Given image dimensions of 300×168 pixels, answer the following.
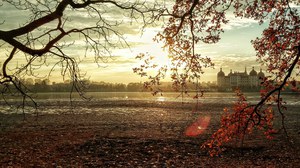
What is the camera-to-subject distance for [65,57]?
33.5 ft

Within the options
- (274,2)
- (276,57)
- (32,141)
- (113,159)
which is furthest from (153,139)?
(274,2)

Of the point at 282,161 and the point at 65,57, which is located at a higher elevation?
the point at 65,57

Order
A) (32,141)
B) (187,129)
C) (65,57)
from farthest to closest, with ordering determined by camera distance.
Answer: (187,129) < (32,141) < (65,57)

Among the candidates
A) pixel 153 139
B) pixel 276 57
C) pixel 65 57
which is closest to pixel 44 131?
pixel 153 139

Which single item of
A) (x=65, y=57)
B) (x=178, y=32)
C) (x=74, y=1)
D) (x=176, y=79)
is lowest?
(x=176, y=79)

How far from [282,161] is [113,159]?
9.09 metres

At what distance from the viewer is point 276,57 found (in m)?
12.1

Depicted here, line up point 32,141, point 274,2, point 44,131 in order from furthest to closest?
point 44,131 < point 32,141 < point 274,2

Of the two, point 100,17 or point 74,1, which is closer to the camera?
point 74,1

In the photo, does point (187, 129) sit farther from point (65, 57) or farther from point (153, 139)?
point (65, 57)

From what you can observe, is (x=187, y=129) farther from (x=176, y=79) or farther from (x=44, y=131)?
(x=176, y=79)

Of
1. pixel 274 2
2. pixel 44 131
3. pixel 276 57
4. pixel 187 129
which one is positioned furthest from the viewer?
pixel 187 129

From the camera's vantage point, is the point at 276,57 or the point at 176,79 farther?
the point at 276,57

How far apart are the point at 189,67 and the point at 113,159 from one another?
854 centimetres
